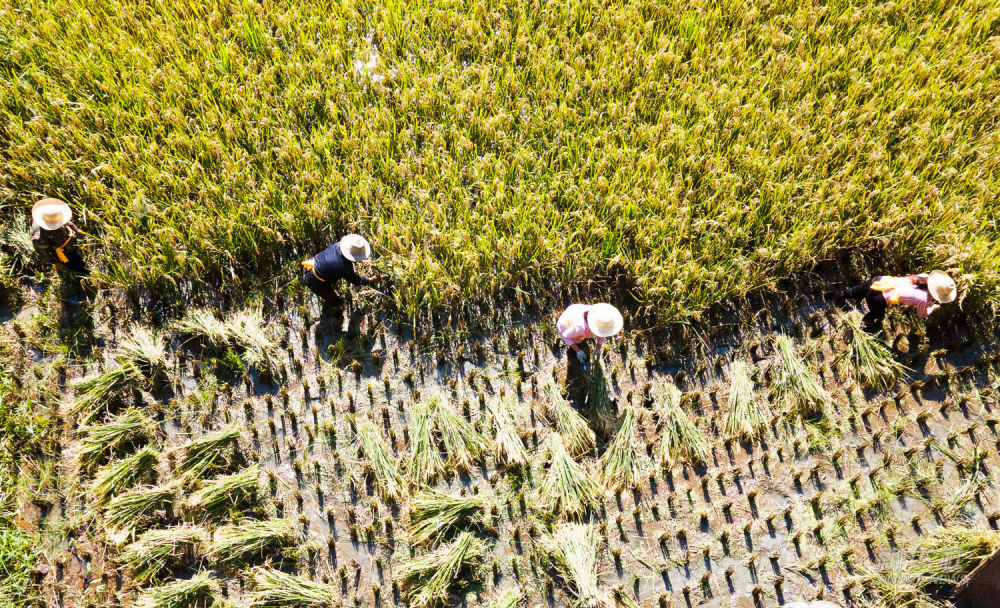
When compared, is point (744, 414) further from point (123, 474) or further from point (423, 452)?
point (123, 474)

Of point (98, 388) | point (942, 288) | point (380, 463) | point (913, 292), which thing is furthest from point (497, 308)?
point (942, 288)

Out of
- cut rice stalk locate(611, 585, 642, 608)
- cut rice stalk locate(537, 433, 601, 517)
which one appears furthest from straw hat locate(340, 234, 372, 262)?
cut rice stalk locate(611, 585, 642, 608)

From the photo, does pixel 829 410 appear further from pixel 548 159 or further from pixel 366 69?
pixel 366 69

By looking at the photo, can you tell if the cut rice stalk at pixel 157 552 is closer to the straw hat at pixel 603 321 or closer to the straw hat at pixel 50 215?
the straw hat at pixel 50 215

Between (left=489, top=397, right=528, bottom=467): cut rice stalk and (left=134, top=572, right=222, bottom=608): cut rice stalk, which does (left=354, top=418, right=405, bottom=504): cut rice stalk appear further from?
(left=134, top=572, right=222, bottom=608): cut rice stalk

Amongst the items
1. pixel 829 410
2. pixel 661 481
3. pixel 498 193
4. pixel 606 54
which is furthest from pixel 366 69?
pixel 829 410
